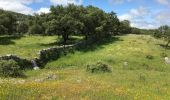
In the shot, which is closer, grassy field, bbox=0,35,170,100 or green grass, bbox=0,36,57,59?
grassy field, bbox=0,35,170,100

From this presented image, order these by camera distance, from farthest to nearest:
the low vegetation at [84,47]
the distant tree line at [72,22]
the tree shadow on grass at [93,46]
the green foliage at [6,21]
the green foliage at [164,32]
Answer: the green foliage at [6,21] → the green foliage at [164,32] → the distant tree line at [72,22] → the tree shadow on grass at [93,46] → the low vegetation at [84,47]

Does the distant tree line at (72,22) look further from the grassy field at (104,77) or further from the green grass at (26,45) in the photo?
the grassy field at (104,77)

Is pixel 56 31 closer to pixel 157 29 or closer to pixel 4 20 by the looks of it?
pixel 4 20

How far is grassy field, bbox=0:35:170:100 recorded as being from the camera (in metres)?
16.7

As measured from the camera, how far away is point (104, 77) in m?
29.4

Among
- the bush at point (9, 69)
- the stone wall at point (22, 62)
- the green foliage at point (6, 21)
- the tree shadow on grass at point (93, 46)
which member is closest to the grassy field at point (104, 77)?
the tree shadow on grass at point (93, 46)

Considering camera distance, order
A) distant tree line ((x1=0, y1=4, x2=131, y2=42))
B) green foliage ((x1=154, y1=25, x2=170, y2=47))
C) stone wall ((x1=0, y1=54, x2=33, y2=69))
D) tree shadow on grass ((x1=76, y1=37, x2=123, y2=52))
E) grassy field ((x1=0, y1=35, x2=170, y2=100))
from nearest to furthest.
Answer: grassy field ((x1=0, y1=35, x2=170, y2=100)) → stone wall ((x1=0, y1=54, x2=33, y2=69)) → tree shadow on grass ((x1=76, y1=37, x2=123, y2=52)) → distant tree line ((x1=0, y1=4, x2=131, y2=42)) → green foliage ((x1=154, y1=25, x2=170, y2=47))

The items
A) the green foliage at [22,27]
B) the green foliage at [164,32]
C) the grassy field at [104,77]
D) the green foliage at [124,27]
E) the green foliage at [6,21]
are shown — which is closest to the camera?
the grassy field at [104,77]

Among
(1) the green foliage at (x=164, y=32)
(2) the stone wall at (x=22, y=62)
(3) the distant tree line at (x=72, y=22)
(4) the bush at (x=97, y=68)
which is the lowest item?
(2) the stone wall at (x=22, y=62)

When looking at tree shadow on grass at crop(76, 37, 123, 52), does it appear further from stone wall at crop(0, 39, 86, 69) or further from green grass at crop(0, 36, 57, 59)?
green grass at crop(0, 36, 57, 59)

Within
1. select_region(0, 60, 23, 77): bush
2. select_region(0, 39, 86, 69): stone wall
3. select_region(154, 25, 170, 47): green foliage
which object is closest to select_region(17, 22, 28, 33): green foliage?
select_region(154, 25, 170, 47): green foliage

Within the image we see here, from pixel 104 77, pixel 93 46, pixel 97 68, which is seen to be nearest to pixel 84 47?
pixel 93 46

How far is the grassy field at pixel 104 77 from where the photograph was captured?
16719mm

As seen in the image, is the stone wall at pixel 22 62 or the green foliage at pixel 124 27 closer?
the stone wall at pixel 22 62
